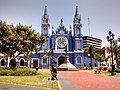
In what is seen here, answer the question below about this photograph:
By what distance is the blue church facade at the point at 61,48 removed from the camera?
8212 centimetres

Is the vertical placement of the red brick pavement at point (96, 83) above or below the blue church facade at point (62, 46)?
below

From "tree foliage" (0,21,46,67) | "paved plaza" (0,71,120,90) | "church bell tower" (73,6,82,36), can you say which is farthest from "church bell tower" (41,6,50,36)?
"paved plaza" (0,71,120,90)

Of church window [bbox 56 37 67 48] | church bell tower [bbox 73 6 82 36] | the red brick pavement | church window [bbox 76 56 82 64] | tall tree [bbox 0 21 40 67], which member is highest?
church bell tower [bbox 73 6 82 36]

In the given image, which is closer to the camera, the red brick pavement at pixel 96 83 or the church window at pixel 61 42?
the red brick pavement at pixel 96 83

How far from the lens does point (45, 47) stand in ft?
271

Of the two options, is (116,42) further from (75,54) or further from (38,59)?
(38,59)

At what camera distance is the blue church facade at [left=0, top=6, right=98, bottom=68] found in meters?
82.1

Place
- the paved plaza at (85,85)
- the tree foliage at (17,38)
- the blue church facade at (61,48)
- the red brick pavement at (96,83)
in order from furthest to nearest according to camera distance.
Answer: the blue church facade at (61,48) < the tree foliage at (17,38) < the red brick pavement at (96,83) < the paved plaza at (85,85)

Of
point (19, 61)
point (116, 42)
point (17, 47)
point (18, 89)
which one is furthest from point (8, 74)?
point (19, 61)

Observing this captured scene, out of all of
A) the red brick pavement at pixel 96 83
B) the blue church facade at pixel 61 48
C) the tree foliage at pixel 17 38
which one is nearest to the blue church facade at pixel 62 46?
the blue church facade at pixel 61 48

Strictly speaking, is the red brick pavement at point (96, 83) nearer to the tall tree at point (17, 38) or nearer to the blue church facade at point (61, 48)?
the tall tree at point (17, 38)

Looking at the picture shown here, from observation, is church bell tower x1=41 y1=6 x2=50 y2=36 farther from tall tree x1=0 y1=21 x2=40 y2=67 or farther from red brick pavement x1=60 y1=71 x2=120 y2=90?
red brick pavement x1=60 y1=71 x2=120 y2=90

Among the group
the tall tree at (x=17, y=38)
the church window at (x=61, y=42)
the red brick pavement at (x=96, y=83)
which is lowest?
the red brick pavement at (x=96, y=83)

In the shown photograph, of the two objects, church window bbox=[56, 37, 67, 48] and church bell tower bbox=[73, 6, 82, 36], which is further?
church bell tower bbox=[73, 6, 82, 36]
